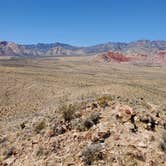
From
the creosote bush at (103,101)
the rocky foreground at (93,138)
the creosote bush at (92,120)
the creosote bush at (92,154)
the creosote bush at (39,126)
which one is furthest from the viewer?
the creosote bush at (103,101)

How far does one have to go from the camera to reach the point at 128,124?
12.9 metres

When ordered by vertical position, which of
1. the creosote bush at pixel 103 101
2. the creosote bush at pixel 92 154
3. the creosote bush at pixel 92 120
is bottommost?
the creosote bush at pixel 92 154

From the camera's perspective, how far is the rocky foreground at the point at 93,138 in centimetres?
1155

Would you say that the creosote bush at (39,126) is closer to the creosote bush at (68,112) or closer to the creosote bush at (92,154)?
the creosote bush at (68,112)

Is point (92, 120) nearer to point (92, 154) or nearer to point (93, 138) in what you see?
point (93, 138)

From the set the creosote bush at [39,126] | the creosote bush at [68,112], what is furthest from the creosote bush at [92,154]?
the creosote bush at [39,126]

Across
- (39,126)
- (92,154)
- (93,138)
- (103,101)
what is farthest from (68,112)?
(92,154)

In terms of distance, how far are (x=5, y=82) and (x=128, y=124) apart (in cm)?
3599

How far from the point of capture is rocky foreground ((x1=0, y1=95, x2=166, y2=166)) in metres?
11.5

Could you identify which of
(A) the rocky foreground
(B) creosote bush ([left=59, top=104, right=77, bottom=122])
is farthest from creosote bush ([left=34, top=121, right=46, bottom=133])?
(B) creosote bush ([left=59, top=104, right=77, bottom=122])

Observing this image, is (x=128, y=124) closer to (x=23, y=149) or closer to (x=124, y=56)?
(x=23, y=149)

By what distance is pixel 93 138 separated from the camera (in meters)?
Result: 12.5

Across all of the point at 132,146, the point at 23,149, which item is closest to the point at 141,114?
the point at 132,146

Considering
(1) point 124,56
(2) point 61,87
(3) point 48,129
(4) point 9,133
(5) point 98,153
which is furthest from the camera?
(1) point 124,56
